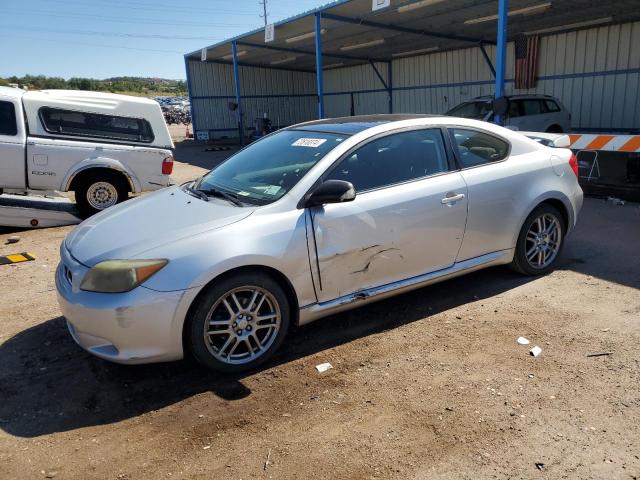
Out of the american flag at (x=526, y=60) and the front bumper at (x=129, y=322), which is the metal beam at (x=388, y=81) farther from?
the front bumper at (x=129, y=322)

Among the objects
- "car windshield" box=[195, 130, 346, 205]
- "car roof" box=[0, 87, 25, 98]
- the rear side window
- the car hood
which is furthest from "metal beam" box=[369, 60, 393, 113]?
the car hood

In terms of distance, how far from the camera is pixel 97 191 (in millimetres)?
8227

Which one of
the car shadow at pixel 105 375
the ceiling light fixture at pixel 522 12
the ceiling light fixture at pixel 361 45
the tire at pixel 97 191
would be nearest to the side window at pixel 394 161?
the car shadow at pixel 105 375

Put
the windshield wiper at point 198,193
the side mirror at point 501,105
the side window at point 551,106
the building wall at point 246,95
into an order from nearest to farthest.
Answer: the windshield wiper at point 198,193 → the side mirror at point 501,105 → the side window at point 551,106 → the building wall at point 246,95

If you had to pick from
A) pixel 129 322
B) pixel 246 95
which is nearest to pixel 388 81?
pixel 246 95

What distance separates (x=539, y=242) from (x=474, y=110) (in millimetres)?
7931

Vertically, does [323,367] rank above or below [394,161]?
below

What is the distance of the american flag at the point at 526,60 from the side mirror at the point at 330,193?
53.2ft

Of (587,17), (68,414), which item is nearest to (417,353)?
(68,414)

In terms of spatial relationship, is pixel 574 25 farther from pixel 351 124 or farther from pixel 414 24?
pixel 351 124

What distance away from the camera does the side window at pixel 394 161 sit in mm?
3709

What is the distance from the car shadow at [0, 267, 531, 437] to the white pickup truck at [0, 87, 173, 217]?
14.3 ft

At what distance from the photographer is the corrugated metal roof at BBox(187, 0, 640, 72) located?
12.8 m

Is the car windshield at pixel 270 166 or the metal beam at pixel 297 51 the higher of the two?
the metal beam at pixel 297 51
